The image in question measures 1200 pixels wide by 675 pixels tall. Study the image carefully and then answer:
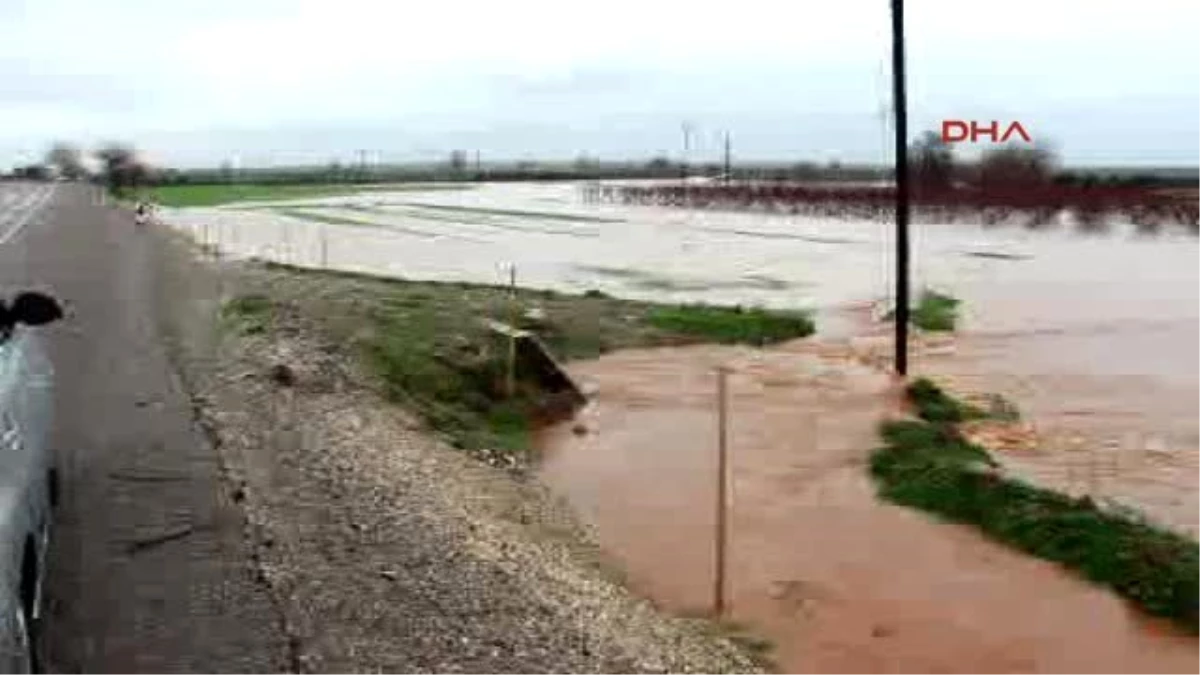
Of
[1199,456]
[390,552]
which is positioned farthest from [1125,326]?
[390,552]

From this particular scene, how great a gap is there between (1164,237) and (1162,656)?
2161 inches

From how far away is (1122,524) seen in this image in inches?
466

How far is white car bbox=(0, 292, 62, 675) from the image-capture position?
5383 mm

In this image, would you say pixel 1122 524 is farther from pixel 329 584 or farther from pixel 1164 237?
pixel 1164 237

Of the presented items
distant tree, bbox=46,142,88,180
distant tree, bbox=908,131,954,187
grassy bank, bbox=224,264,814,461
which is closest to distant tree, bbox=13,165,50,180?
distant tree, bbox=46,142,88,180

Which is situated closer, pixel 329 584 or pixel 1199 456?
pixel 329 584

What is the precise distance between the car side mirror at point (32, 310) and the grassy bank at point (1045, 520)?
7545mm

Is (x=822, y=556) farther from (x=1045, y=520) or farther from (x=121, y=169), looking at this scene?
(x=121, y=169)

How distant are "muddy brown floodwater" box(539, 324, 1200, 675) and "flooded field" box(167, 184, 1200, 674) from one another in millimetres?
25

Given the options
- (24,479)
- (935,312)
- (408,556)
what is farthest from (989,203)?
(24,479)

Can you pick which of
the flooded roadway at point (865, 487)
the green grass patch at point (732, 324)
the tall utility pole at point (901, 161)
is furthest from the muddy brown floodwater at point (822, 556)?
the green grass patch at point (732, 324)

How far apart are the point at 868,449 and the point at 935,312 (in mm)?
14762

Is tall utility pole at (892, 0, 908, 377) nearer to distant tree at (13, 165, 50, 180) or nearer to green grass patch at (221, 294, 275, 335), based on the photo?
green grass patch at (221, 294, 275, 335)

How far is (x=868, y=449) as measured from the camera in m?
16.1
